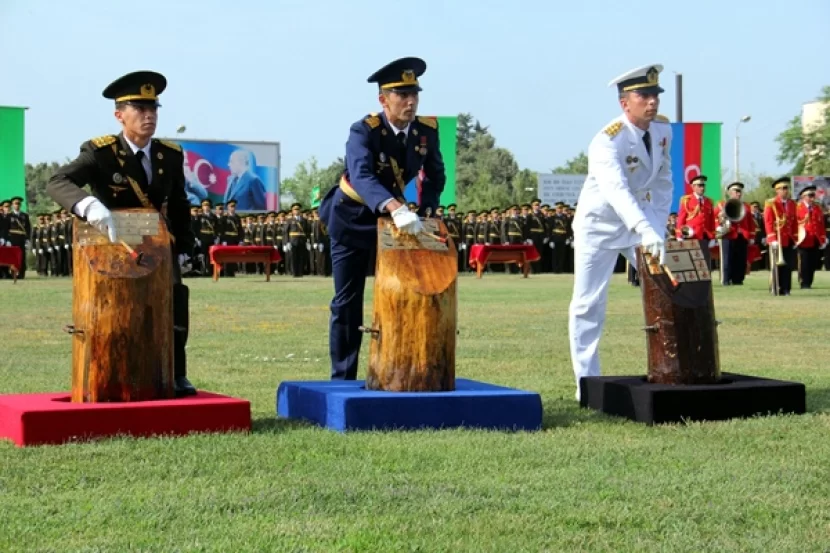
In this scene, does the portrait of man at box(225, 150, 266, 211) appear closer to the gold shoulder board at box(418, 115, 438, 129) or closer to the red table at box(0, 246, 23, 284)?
the red table at box(0, 246, 23, 284)

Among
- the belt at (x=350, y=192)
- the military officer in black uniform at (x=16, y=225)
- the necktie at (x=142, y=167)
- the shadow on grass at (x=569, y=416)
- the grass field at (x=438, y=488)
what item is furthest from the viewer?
the military officer in black uniform at (x=16, y=225)

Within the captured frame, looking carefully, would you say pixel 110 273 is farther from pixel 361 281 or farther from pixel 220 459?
pixel 361 281

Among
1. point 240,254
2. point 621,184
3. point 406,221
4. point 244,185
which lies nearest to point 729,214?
point 240,254

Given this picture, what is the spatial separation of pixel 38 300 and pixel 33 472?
58.1 ft

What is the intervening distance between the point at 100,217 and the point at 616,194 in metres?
3.08

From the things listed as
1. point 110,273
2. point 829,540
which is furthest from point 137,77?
point 829,540

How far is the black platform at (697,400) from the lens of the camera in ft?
25.5

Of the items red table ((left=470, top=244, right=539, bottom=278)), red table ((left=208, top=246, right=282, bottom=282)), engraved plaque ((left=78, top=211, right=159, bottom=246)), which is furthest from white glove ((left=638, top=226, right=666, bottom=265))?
red table ((left=470, top=244, right=539, bottom=278))

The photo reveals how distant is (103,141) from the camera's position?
7539 mm

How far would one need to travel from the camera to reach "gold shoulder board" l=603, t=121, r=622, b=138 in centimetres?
879

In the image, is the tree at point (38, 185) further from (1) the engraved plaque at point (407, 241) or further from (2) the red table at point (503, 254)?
(1) the engraved plaque at point (407, 241)

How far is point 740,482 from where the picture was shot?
5.92 metres

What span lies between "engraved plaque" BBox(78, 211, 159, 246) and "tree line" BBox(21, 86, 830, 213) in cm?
5478

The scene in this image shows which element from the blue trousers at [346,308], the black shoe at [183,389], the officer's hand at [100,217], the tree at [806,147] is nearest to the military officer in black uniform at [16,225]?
the blue trousers at [346,308]
